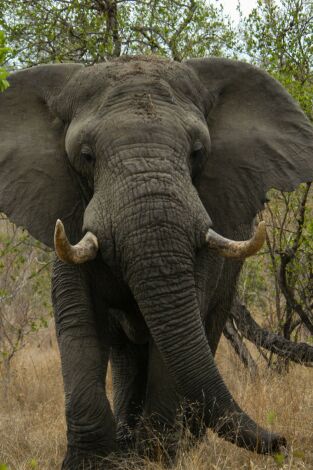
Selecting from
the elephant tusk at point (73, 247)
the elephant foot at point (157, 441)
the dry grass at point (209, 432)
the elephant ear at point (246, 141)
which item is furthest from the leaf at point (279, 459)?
the elephant ear at point (246, 141)

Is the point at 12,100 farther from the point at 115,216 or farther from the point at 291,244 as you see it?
the point at 291,244

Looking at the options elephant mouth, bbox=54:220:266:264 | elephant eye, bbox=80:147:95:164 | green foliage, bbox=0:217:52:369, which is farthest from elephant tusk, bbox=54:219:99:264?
green foliage, bbox=0:217:52:369

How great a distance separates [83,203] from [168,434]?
1.36 m

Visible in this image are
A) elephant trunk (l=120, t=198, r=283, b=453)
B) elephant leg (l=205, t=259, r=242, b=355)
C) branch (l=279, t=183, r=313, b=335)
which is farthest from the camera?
branch (l=279, t=183, r=313, b=335)

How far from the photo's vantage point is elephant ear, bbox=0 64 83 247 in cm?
523

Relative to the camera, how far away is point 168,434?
515 cm

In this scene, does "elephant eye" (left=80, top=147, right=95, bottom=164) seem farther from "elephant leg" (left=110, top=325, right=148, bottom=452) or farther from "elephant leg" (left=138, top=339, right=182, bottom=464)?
"elephant leg" (left=110, top=325, right=148, bottom=452)

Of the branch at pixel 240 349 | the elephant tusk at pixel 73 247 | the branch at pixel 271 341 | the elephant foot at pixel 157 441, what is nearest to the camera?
the elephant tusk at pixel 73 247

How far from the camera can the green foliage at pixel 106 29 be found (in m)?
8.62

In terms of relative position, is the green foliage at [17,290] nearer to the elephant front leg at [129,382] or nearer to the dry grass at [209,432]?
the dry grass at [209,432]

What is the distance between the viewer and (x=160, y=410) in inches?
204

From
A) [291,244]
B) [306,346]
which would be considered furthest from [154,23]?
[306,346]

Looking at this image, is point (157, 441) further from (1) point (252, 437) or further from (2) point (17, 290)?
(2) point (17, 290)

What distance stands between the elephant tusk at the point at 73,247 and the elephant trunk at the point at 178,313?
6.1 inches
